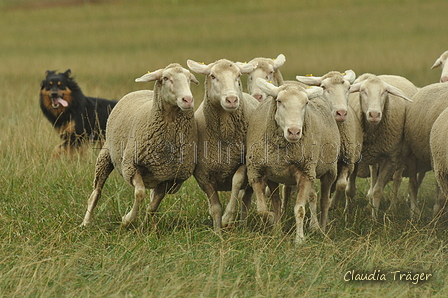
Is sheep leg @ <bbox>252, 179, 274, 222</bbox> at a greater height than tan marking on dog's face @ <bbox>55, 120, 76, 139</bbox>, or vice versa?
sheep leg @ <bbox>252, 179, 274, 222</bbox>

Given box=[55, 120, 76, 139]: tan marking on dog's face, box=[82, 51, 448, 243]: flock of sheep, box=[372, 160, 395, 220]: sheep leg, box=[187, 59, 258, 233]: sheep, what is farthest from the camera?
box=[55, 120, 76, 139]: tan marking on dog's face

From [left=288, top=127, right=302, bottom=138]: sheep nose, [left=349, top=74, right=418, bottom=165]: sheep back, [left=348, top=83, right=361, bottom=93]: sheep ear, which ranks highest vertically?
[left=288, top=127, right=302, bottom=138]: sheep nose

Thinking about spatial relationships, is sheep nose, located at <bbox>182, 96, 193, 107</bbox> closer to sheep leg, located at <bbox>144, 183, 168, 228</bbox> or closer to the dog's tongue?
sheep leg, located at <bbox>144, 183, 168, 228</bbox>

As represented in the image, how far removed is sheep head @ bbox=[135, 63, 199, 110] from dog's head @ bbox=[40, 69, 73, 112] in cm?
530

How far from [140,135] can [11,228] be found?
1.49 meters

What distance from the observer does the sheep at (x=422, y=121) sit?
25.4ft

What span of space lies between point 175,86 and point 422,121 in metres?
3.04

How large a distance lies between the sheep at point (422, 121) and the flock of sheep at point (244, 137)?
0.02 meters

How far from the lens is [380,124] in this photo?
791 centimetres

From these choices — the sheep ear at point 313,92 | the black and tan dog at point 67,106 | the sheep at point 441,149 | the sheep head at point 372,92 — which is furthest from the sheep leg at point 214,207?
the black and tan dog at point 67,106

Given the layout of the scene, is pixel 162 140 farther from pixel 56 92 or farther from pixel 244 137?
pixel 56 92

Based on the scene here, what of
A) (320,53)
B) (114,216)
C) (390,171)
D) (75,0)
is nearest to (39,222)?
(114,216)

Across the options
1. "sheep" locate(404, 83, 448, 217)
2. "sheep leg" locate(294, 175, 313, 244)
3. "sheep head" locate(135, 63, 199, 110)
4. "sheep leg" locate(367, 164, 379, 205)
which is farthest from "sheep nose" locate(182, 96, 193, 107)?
"sheep leg" locate(367, 164, 379, 205)

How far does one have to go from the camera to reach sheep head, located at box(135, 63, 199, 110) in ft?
20.9
